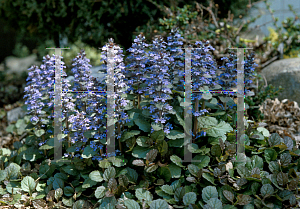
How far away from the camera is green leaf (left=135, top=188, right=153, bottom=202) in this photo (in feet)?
Result: 6.77

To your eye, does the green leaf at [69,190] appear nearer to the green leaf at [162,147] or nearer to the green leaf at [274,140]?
the green leaf at [162,147]

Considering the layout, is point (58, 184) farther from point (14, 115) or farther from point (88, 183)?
point (14, 115)

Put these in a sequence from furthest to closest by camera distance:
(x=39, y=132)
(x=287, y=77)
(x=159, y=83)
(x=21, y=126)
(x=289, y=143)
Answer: (x=287, y=77), (x=21, y=126), (x=39, y=132), (x=289, y=143), (x=159, y=83)

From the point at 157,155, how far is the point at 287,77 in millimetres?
2446

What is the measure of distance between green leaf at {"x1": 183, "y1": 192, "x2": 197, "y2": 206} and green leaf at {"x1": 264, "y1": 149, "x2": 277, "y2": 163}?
77 cm

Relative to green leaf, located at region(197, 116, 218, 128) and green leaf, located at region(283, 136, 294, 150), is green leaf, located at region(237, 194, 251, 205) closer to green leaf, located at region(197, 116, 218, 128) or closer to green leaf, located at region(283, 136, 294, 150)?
green leaf, located at region(197, 116, 218, 128)

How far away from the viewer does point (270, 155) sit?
2.36 meters

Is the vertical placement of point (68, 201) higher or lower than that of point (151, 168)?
lower

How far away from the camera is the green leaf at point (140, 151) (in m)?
2.15

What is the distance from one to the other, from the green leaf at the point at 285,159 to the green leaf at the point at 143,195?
1.11 metres

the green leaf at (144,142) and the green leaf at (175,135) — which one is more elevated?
the green leaf at (175,135)

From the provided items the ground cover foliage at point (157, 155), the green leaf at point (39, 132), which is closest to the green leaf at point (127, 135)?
the ground cover foliage at point (157, 155)

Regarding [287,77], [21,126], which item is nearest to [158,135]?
[21,126]

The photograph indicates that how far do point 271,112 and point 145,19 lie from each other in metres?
2.55
